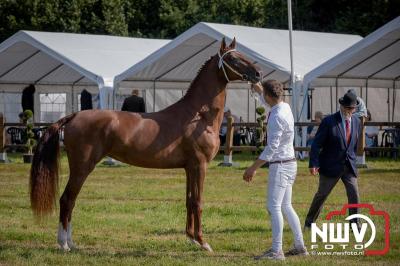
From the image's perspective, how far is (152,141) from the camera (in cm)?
996

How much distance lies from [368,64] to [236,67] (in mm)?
17187

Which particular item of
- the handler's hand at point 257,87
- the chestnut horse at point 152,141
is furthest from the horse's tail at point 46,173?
the handler's hand at point 257,87

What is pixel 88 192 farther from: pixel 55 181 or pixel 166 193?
pixel 55 181

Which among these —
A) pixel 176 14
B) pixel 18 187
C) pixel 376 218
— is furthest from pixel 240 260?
pixel 176 14

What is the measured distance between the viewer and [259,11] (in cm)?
4550

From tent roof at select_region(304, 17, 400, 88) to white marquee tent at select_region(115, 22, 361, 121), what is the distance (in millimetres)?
652

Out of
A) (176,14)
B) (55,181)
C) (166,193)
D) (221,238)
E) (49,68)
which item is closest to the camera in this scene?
(55,181)

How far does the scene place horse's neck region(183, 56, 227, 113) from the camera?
1012cm

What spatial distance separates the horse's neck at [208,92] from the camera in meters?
10.1

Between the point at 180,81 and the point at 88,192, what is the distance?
45.4ft
